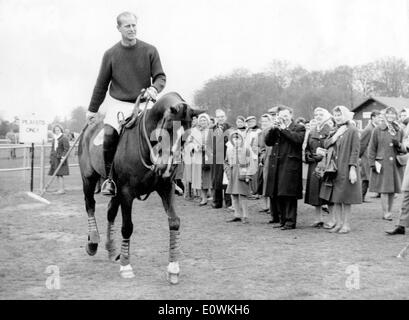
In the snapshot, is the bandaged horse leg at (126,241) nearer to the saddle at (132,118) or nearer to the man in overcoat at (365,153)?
the saddle at (132,118)

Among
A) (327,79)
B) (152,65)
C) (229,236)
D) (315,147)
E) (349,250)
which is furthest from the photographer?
(327,79)

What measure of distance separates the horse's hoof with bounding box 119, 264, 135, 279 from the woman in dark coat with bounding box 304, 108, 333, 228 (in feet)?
15.3

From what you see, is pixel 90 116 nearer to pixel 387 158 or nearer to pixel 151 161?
pixel 151 161

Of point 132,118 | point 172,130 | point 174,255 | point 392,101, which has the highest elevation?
point 392,101

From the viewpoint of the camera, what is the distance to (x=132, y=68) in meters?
6.54

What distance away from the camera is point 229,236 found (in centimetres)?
877

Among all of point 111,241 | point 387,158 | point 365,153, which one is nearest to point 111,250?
point 111,241

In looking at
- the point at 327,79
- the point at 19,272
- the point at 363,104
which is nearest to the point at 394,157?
the point at 19,272

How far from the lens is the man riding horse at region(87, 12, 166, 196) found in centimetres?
640

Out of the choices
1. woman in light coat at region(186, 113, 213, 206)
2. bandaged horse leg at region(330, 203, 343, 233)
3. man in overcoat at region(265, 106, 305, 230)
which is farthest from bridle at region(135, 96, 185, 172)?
woman in light coat at region(186, 113, 213, 206)

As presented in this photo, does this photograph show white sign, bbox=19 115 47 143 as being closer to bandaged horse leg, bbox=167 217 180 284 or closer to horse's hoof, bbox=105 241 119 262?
horse's hoof, bbox=105 241 119 262

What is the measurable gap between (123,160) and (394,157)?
263 inches

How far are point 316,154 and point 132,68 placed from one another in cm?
432

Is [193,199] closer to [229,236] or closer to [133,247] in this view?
[229,236]
